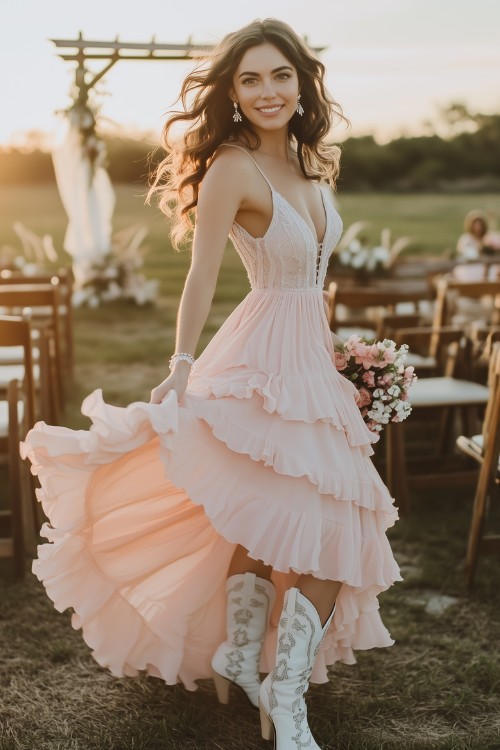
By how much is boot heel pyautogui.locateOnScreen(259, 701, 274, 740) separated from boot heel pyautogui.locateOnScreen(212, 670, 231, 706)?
0.61ft

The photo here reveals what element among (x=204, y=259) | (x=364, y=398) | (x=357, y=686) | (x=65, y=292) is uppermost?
(x=204, y=259)

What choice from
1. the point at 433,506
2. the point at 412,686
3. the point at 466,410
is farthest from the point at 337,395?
the point at 466,410

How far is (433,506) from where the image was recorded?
4.19 metres

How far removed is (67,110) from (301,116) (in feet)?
15.6

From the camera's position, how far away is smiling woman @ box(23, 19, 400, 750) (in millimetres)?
2072

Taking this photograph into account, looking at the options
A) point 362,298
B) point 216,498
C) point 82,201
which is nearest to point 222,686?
point 216,498

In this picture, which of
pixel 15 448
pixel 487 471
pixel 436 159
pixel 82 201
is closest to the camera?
pixel 487 471

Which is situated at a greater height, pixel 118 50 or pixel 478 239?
pixel 118 50

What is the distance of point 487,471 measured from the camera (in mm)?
3121

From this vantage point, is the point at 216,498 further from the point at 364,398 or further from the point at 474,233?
the point at 474,233

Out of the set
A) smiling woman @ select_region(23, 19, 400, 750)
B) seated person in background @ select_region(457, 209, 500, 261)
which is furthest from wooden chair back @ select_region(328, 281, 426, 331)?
seated person in background @ select_region(457, 209, 500, 261)

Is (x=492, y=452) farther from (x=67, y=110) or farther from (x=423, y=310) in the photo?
(x=67, y=110)

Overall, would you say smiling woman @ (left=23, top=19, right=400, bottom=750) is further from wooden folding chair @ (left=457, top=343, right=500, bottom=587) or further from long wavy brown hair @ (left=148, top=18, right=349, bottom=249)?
wooden folding chair @ (left=457, top=343, right=500, bottom=587)

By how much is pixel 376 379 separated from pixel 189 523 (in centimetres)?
63
